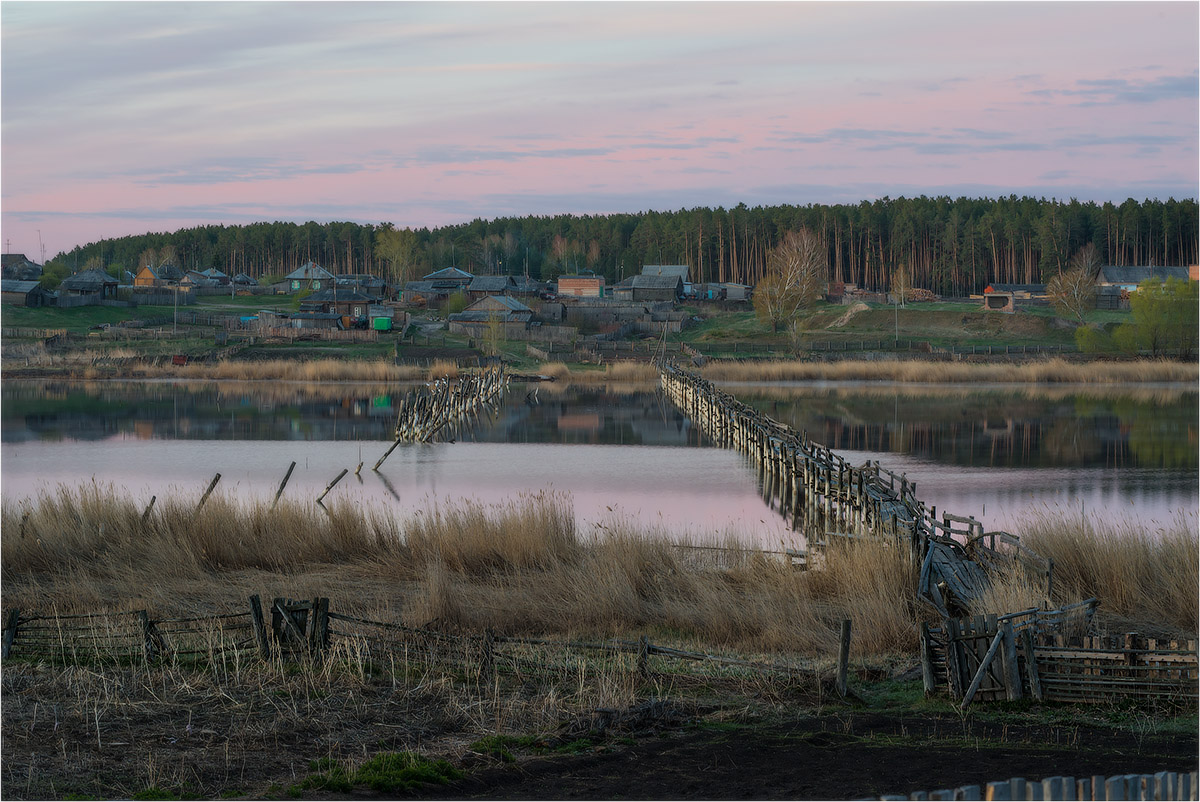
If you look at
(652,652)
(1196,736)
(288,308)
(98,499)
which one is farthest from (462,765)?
(288,308)

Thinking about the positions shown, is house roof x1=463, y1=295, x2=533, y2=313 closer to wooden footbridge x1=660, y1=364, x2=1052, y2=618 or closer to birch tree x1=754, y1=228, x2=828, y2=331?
birch tree x1=754, y1=228, x2=828, y2=331

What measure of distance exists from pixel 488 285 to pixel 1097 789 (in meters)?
101

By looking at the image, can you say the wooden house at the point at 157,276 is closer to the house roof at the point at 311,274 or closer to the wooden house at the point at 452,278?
the house roof at the point at 311,274

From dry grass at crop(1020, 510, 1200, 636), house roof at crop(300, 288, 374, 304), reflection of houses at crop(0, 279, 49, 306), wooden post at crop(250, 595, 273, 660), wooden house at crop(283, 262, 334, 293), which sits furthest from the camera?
wooden house at crop(283, 262, 334, 293)

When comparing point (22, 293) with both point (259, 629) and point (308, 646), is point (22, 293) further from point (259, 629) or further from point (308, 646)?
point (308, 646)

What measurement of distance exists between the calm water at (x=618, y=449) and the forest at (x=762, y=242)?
201ft

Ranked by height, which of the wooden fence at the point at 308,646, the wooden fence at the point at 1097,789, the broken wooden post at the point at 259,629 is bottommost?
the wooden fence at the point at 308,646

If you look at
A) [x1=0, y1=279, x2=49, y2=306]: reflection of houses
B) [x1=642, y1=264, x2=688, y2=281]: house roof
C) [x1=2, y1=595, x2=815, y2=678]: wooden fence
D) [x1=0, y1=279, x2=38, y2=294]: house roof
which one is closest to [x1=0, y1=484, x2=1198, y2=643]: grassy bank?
[x1=2, y1=595, x2=815, y2=678]: wooden fence

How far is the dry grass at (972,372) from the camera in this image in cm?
6325

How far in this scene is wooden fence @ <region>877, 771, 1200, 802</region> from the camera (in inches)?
216

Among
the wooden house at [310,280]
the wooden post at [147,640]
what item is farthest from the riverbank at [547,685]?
the wooden house at [310,280]

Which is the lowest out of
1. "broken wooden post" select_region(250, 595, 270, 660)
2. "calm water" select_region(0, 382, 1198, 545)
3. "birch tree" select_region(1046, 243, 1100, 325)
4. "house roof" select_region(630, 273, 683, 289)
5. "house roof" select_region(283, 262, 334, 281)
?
"calm water" select_region(0, 382, 1198, 545)

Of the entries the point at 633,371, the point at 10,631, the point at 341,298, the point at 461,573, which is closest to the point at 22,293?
the point at 341,298

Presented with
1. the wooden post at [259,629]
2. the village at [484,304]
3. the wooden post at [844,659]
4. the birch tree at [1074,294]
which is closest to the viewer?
the wooden post at [844,659]
